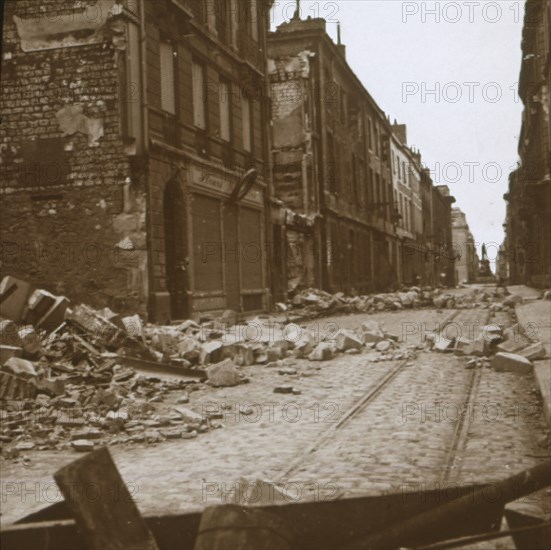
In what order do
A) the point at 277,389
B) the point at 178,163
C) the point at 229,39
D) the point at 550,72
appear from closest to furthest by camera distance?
the point at 277,389 < the point at 178,163 < the point at 229,39 < the point at 550,72

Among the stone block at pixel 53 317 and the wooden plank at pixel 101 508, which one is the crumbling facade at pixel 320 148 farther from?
the wooden plank at pixel 101 508

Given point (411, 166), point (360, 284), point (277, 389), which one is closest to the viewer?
point (277, 389)

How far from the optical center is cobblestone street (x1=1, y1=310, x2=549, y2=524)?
459 centimetres

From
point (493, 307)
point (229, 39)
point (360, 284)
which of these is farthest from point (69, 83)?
point (360, 284)

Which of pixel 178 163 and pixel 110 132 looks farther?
pixel 178 163

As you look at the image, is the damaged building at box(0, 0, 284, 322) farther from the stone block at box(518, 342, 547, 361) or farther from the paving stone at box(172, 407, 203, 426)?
the paving stone at box(172, 407, 203, 426)

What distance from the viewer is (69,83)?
14.8 m

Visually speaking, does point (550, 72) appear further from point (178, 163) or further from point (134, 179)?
point (134, 179)

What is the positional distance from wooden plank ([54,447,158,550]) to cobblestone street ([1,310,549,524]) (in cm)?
13

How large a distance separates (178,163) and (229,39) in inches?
221

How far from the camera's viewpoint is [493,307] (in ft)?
71.9

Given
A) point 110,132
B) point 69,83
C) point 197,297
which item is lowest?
point 197,297

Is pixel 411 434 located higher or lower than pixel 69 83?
lower

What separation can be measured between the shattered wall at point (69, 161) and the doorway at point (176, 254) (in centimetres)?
166
